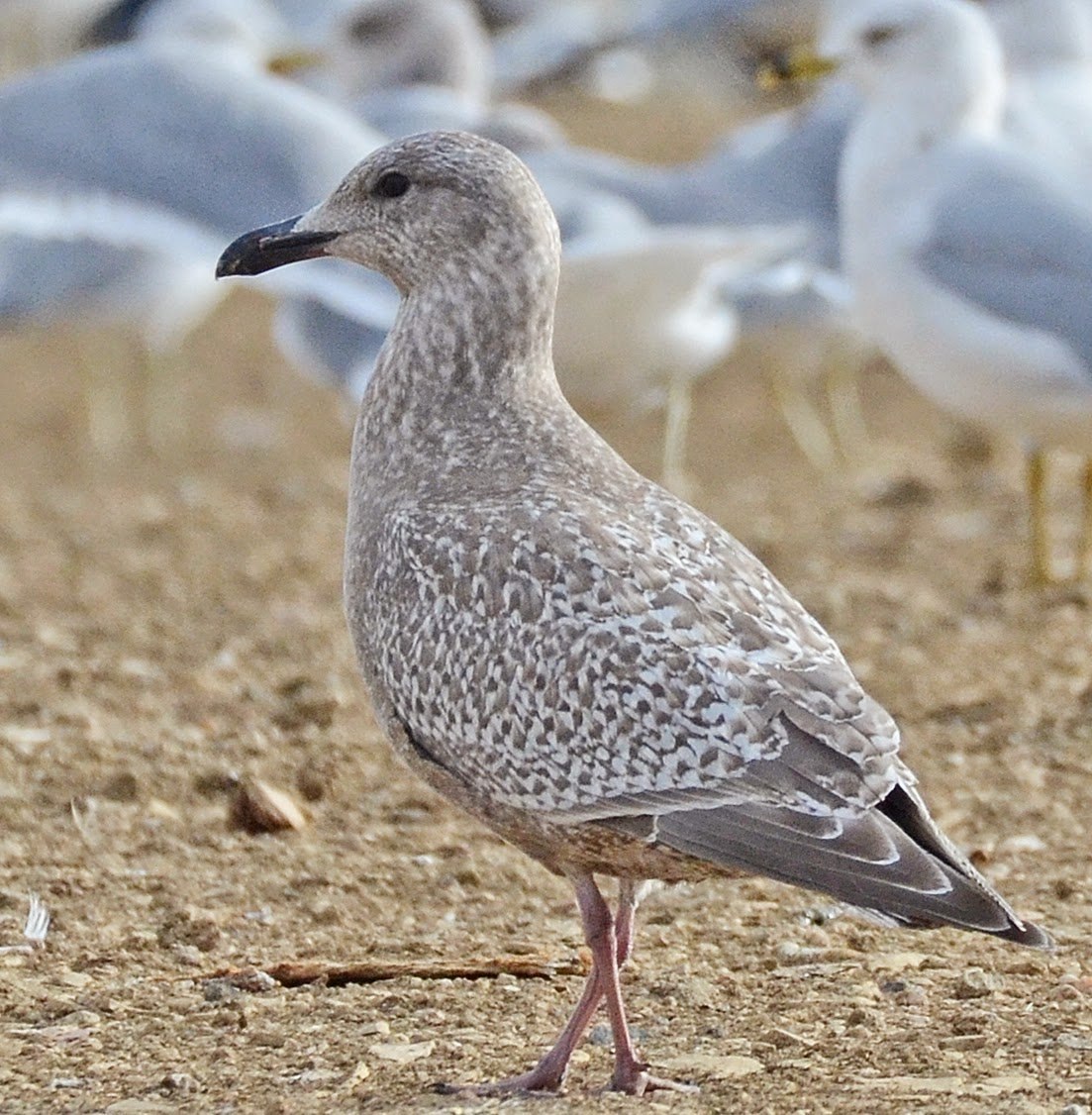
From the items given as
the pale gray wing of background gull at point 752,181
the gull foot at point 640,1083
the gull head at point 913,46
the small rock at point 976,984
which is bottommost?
the gull foot at point 640,1083

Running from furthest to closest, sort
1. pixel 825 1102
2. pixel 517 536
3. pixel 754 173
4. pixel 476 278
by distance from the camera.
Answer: pixel 754 173 → pixel 476 278 → pixel 517 536 → pixel 825 1102

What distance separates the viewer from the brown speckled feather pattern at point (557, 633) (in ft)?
12.8

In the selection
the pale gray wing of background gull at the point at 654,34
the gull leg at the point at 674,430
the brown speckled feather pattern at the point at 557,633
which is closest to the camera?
the brown speckled feather pattern at the point at 557,633

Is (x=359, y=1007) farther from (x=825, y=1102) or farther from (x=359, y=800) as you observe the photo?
(x=359, y=800)

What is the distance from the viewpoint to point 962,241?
834 centimetres

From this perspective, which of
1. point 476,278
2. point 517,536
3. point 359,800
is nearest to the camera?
point 517,536

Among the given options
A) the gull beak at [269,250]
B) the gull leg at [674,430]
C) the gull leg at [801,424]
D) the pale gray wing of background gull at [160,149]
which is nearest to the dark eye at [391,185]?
the gull beak at [269,250]

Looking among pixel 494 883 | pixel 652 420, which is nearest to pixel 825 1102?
pixel 494 883

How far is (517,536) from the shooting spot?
423 centimetres

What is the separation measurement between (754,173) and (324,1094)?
751 centimetres

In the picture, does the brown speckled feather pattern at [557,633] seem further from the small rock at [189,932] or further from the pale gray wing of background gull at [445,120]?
the pale gray wing of background gull at [445,120]

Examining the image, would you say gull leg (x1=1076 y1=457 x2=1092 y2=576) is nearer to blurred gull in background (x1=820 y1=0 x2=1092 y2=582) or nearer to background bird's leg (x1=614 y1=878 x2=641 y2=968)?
blurred gull in background (x1=820 y1=0 x2=1092 y2=582)

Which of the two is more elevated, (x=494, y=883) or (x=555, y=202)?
(x=555, y=202)

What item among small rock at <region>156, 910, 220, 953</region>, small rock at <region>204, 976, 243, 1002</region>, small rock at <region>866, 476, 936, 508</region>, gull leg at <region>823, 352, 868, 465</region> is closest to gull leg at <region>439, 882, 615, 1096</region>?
small rock at <region>204, 976, 243, 1002</region>
